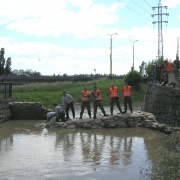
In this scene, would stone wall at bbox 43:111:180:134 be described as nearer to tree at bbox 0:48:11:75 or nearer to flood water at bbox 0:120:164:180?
flood water at bbox 0:120:164:180

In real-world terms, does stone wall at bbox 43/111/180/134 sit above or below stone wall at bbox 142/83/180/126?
below

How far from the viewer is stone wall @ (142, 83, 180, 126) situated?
1534 centimetres

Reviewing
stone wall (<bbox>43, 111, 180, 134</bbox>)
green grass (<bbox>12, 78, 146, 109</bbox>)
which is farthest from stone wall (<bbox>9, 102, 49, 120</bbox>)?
green grass (<bbox>12, 78, 146, 109</bbox>)

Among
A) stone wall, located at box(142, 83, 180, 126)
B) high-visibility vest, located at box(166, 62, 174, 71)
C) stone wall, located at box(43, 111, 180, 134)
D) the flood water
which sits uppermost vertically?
high-visibility vest, located at box(166, 62, 174, 71)

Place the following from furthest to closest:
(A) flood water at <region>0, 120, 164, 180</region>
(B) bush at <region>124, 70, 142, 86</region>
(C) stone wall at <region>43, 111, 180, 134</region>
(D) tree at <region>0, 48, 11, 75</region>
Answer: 1. (D) tree at <region>0, 48, 11, 75</region>
2. (B) bush at <region>124, 70, 142, 86</region>
3. (C) stone wall at <region>43, 111, 180, 134</region>
4. (A) flood water at <region>0, 120, 164, 180</region>

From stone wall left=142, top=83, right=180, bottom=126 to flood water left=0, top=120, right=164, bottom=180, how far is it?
125cm

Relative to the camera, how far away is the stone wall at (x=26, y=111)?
856 inches

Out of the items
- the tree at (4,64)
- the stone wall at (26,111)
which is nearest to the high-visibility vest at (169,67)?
the stone wall at (26,111)

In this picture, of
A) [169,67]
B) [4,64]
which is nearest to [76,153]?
[169,67]

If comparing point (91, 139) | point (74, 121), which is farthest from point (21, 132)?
point (91, 139)

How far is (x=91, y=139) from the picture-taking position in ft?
44.3

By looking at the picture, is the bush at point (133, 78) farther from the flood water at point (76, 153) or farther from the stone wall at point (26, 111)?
the flood water at point (76, 153)

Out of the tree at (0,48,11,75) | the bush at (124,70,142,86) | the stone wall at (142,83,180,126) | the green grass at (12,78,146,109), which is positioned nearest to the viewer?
the stone wall at (142,83,180,126)

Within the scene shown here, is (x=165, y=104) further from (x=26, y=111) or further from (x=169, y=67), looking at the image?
(x=26, y=111)
